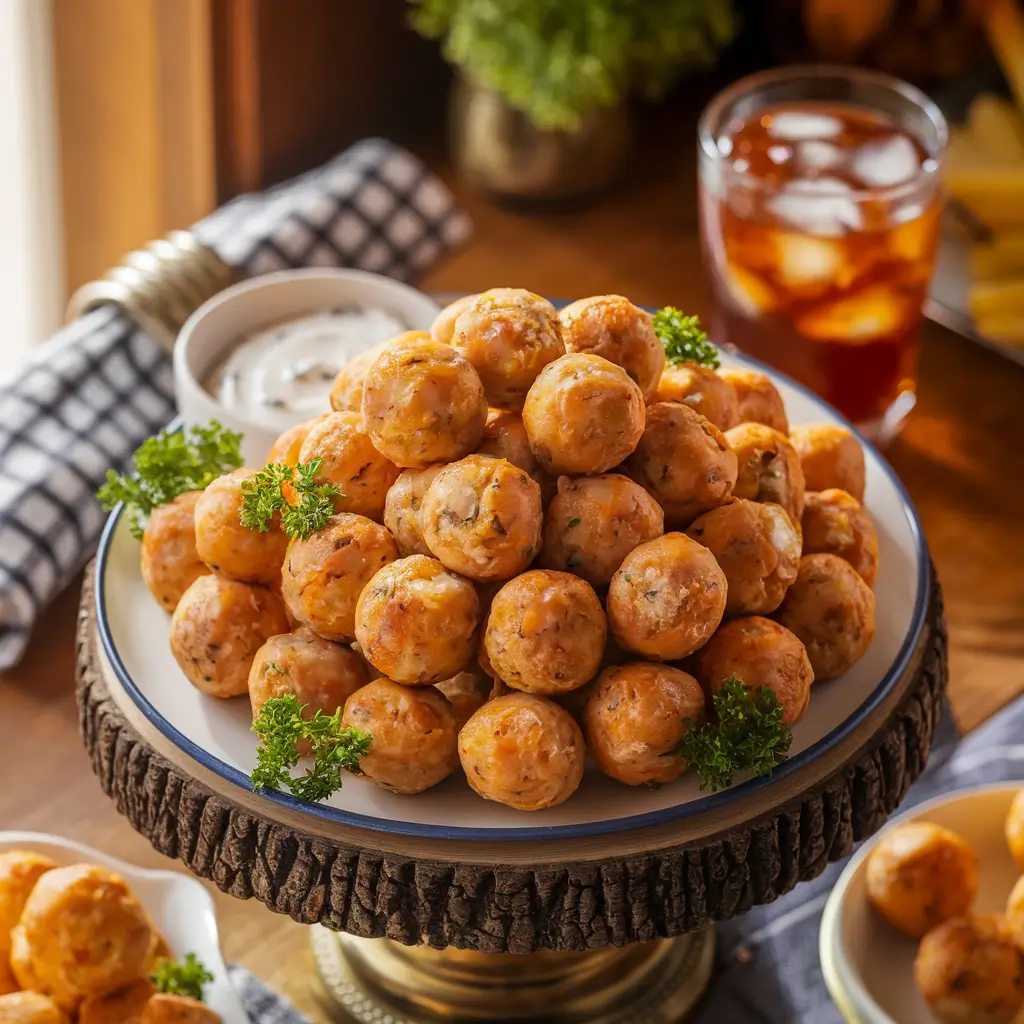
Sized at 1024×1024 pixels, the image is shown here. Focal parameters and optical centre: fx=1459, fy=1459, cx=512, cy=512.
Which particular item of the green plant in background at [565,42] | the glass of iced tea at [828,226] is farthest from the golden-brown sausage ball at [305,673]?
the green plant in background at [565,42]

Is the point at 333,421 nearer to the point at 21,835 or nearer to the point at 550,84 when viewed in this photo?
the point at 21,835

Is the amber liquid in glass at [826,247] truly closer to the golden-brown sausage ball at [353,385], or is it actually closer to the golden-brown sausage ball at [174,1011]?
the golden-brown sausage ball at [353,385]

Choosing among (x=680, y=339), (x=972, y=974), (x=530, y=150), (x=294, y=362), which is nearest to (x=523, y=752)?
(x=680, y=339)

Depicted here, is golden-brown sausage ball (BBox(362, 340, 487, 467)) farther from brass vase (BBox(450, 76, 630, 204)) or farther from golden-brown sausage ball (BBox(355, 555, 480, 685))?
brass vase (BBox(450, 76, 630, 204))

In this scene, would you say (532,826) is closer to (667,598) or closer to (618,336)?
(667,598)

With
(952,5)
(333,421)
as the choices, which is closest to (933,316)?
(952,5)

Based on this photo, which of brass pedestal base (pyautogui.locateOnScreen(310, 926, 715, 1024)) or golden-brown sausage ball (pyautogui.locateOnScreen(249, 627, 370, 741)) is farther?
brass pedestal base (pyautogui.locateOnScreen(310, 926, 715, 1024))

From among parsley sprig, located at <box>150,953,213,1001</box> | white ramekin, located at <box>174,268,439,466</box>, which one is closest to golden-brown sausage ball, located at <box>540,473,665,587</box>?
parsley sprig, located at <box>150,953,213,1001</box>
